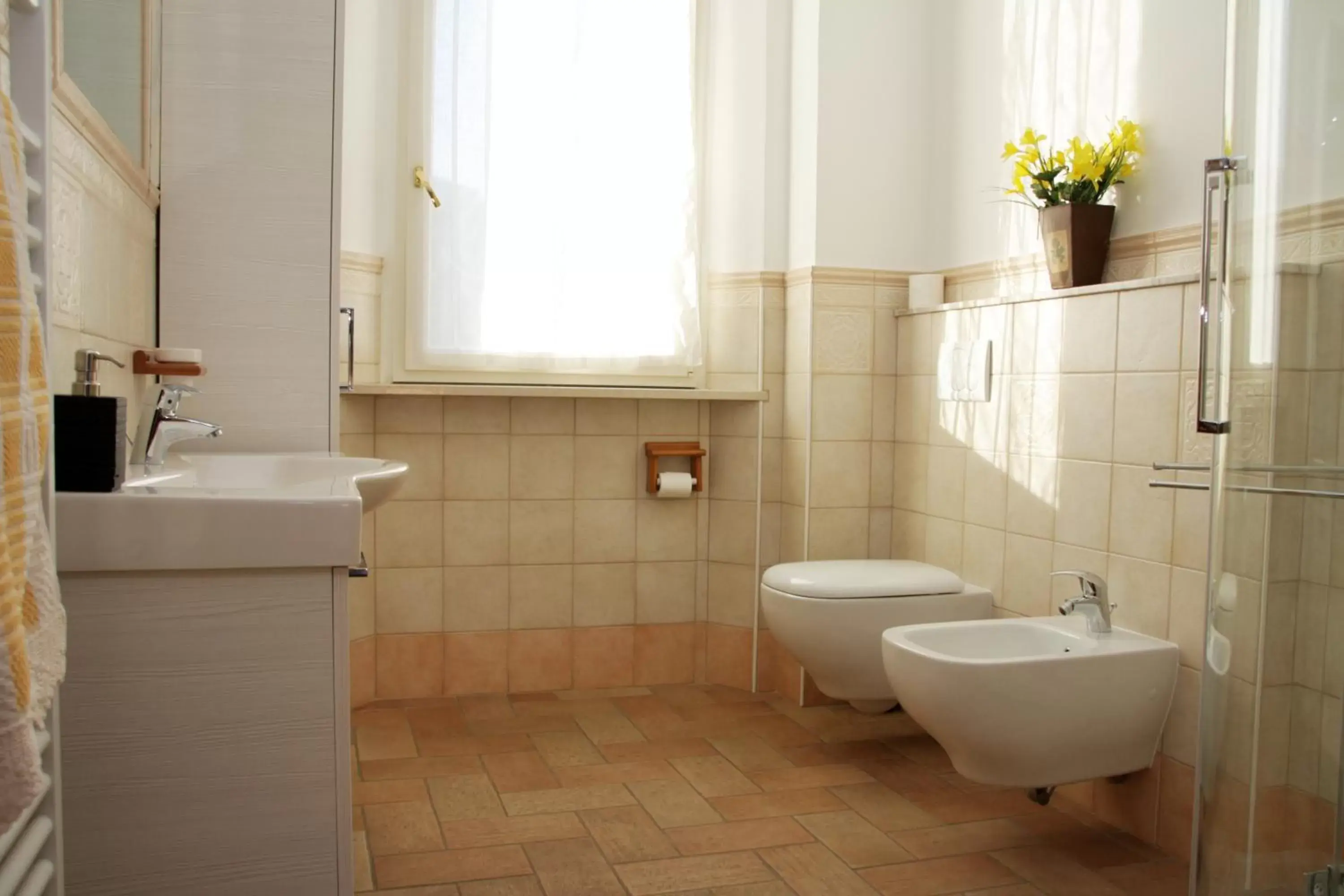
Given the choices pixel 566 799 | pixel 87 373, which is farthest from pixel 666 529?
pixel 87 373

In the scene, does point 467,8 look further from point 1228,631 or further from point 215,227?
point 1228,631

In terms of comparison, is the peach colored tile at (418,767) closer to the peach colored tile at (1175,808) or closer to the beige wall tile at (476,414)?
the beige wall tile at (476,414)

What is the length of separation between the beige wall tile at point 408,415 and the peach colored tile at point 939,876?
1.74m

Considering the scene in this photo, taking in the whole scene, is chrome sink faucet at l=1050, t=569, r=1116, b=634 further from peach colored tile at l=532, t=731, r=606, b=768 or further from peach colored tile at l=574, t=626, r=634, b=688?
peach colored tile at l=574, t=626, r=634, b=688

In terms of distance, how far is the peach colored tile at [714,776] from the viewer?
256cm

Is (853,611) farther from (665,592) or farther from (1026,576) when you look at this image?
(665,592)

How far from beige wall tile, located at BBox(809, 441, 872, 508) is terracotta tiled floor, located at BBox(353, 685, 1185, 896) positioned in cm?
61

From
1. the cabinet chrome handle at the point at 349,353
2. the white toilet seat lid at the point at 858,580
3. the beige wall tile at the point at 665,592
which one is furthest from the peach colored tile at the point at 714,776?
the cabinet chrome handle at the point at 349,353

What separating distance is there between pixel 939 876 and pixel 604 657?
1.48 metres

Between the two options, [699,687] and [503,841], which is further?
[699,687]

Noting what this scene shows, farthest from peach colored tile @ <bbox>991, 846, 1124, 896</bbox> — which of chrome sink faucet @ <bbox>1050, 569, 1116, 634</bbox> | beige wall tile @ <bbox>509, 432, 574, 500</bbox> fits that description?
beige wall tile @ <bbox>509, 432, 574, 500</bbox>

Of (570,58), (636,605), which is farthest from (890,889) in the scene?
(570,58)

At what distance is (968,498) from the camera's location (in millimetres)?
2906

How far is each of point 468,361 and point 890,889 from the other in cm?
183
